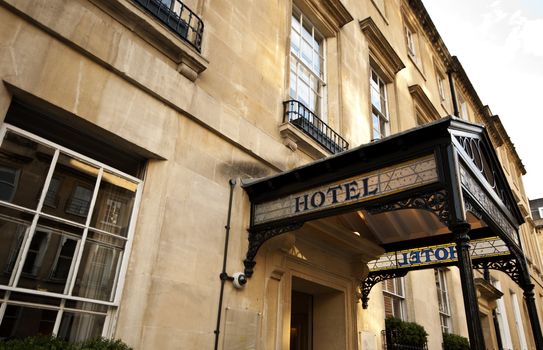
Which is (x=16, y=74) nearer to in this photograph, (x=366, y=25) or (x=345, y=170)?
(x=345, y=170)

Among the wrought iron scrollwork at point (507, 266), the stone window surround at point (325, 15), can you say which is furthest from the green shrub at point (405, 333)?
the stone window surround at point (325, 15)

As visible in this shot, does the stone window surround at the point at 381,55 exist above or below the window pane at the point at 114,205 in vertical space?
above

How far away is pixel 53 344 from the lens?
3332 mm

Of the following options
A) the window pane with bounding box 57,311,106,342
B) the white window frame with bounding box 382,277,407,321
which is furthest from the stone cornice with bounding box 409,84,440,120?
the window pane with bounding box 57,311,106,342

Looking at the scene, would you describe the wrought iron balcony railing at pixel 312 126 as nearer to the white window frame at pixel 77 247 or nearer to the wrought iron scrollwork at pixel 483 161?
the wrought iron scrollwork at pixel 483 161

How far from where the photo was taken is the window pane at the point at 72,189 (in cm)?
412

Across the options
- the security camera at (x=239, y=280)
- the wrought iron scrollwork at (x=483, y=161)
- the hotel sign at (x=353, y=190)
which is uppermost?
the wrought iron scrollwork at (x=483, y=161)

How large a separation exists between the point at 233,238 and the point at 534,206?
46306 mm

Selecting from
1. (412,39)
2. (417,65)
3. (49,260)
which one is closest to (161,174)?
(49,260)

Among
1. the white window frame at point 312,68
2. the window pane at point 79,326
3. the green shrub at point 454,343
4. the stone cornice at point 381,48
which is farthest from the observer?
the stone cornice at point 381,48

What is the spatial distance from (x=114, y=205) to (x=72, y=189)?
1.70ft

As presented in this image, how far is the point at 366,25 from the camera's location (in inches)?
466

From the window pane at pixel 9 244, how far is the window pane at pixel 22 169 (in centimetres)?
21

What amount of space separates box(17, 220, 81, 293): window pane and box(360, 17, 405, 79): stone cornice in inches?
405
